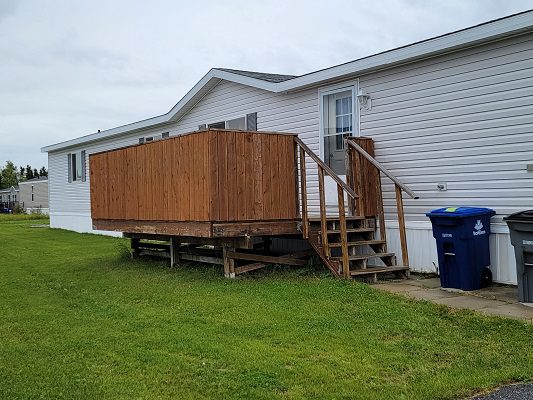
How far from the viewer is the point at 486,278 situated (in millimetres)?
7898

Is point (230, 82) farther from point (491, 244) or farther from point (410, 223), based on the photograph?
point (491, 244)

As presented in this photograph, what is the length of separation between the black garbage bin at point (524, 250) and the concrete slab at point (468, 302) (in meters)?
0.29

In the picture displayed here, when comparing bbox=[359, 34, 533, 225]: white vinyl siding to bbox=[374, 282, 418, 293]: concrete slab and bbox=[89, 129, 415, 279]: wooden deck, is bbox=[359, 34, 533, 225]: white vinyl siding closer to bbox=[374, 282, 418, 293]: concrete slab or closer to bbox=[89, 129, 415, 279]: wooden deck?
bbox=[89, 129, 415, 279]: wooden deck

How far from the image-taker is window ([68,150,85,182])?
2150 centimetres

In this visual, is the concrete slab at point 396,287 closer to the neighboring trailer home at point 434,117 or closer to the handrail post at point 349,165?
the neighboring trailer home at point 434,117

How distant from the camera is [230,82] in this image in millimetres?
13320

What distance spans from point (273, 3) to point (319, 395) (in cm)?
1262

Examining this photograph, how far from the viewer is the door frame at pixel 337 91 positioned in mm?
10188

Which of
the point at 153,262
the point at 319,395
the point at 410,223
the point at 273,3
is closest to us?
the point at 319,395

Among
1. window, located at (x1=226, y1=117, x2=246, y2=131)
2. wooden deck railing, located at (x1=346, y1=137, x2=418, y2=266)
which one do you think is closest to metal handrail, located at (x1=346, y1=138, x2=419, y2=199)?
wooden deck railing, located at (x1=346, y1=137, x2=418, y2=266)

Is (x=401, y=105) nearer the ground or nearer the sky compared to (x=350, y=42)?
nearer the ground

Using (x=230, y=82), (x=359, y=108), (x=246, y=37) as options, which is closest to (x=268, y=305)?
(x=359, y=108)

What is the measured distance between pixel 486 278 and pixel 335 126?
4024 millimetres

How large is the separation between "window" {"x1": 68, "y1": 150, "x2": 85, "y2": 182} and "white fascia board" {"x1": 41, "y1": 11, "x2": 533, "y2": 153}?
7.78 metres
